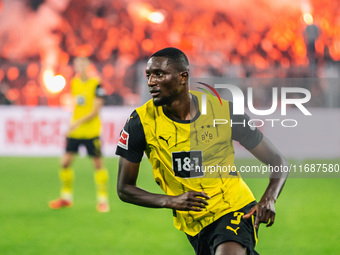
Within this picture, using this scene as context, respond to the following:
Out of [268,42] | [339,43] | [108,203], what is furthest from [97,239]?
[339,43]

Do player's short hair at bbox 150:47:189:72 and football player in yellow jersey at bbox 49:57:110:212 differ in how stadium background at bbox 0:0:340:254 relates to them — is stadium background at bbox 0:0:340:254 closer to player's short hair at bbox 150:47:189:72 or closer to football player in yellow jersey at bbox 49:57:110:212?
football player in yellow jersey at bbox 49:57:110:212

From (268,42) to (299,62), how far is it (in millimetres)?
1592

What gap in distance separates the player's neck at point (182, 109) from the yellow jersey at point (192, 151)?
0.04 metres

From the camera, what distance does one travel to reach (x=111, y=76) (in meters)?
15.3

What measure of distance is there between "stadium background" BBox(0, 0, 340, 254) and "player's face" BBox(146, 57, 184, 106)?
2.80ft

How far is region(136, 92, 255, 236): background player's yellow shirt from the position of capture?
3.54m

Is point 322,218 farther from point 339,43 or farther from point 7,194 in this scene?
point 339,43

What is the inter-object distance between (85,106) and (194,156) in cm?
526

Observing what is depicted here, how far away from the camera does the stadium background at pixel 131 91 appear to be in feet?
20.7

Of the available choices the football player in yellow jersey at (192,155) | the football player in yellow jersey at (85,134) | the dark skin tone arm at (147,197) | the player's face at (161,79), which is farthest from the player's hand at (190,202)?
the football player in yellow jersey at (85,134)

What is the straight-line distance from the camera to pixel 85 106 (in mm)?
8594

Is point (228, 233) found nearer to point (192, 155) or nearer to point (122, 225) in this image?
point (192, 155)

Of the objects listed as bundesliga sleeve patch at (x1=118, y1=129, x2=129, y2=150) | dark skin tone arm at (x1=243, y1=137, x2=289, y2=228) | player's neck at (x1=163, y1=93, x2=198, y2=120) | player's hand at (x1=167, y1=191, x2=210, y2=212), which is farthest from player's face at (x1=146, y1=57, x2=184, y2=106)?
dark skin tone arm at (x1=243, y1=137, x2=289, y2=228)

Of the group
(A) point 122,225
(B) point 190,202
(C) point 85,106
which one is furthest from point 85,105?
(B) point 190,202
